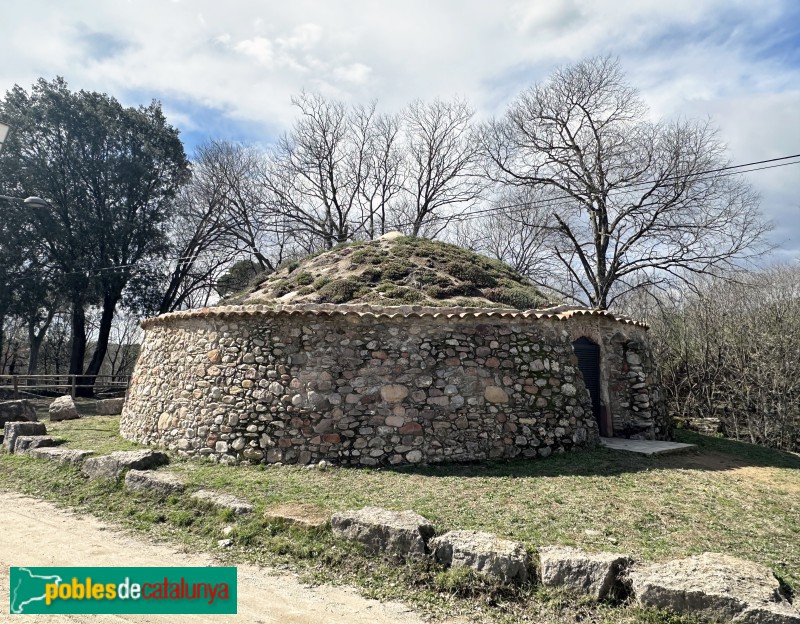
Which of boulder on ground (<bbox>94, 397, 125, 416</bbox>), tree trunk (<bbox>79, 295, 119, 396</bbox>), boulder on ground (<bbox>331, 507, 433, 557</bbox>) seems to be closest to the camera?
boulder on ground (<bbox>331, 507, 433, 557</bbox>)

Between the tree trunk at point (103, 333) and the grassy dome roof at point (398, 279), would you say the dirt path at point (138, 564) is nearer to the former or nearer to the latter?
the grassy dome roof at point (398, 279)

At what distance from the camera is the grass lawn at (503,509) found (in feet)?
14.1

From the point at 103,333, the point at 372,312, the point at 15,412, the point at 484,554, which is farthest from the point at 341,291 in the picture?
the point at 103,333

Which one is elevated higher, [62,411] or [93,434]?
[62,411]

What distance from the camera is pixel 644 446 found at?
9.18 m

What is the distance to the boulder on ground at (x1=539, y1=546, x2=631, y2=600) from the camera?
3959mm

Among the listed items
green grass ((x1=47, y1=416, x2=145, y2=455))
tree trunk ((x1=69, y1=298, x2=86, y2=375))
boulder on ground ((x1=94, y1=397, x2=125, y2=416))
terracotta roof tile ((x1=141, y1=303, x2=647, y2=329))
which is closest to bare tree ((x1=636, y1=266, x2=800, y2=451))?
terracotta roof tile ((x1=141, y1=303, x2=647, y2=329))

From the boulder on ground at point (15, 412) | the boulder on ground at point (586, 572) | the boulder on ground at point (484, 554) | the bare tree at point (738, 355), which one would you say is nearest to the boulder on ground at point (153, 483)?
the boulder on ground at point (484, 554)

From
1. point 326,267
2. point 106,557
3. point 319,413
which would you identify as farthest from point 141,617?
point 326,267

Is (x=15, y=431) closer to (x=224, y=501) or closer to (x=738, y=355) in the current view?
(x=224, y=501)

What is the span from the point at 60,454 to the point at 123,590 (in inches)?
225

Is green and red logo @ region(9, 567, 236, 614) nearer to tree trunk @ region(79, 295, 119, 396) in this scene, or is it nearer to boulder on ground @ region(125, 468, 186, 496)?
boulder on ground @ region(125, 468, 186, 496)

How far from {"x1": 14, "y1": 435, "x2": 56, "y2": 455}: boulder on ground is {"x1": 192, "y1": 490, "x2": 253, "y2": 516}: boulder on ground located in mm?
5056

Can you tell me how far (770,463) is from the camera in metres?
9.20
